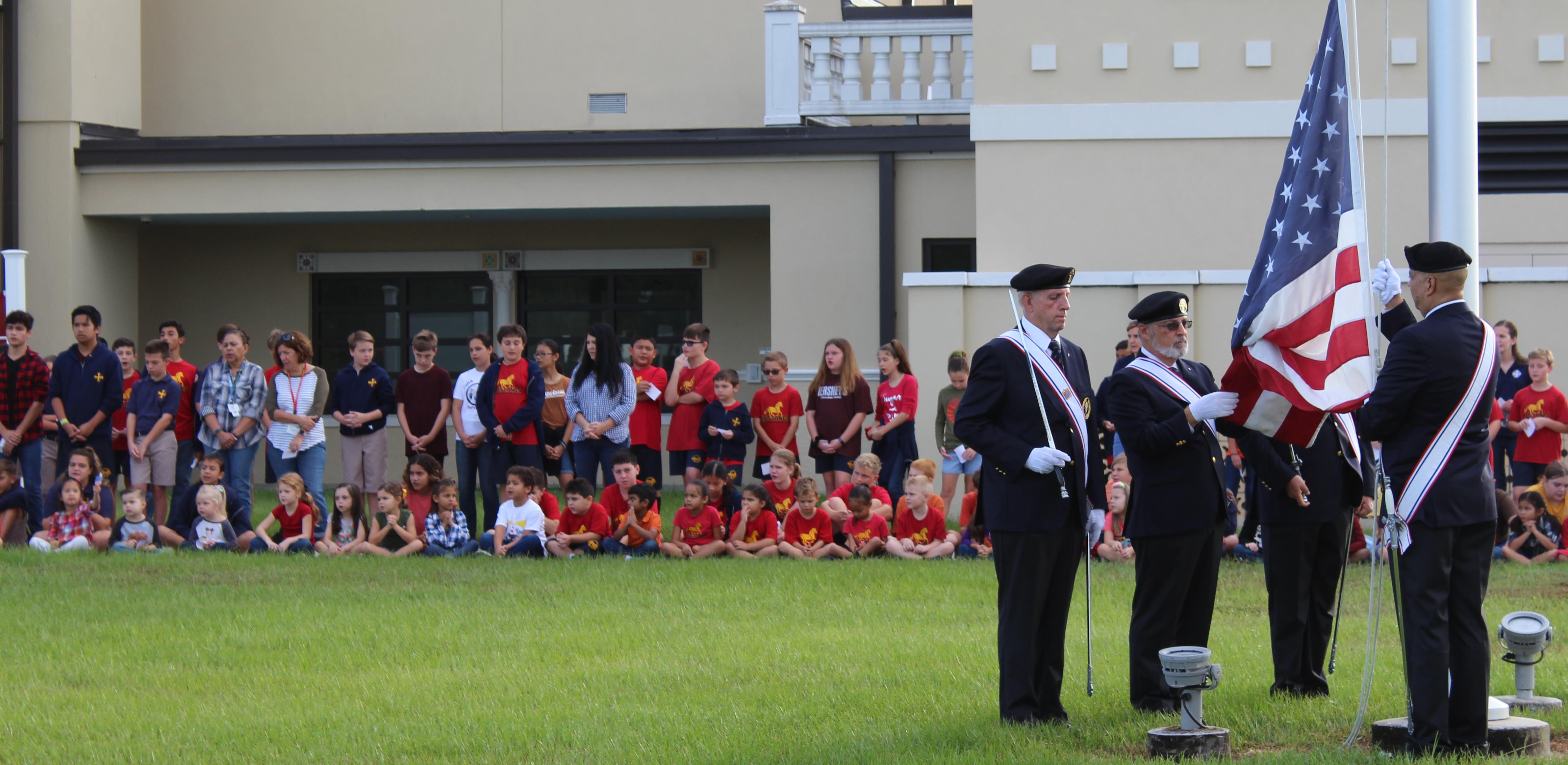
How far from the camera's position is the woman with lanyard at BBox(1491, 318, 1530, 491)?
13.0 metres

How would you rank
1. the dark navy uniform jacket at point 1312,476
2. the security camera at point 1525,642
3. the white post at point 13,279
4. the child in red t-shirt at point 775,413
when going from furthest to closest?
the white post at point 13,279, the child in red t-shirt at point 775,413, the dark navy uniform jacket at point 1312,476, the security camera at point 1525,642

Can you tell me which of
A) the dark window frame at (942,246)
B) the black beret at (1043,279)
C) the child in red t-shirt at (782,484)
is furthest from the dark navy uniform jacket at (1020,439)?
the dark window frame at (942,246)

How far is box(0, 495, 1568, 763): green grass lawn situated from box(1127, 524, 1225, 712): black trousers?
7.0 inches

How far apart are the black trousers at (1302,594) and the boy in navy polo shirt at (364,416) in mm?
8662

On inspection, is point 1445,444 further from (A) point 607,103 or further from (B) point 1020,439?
(A) point 607,103

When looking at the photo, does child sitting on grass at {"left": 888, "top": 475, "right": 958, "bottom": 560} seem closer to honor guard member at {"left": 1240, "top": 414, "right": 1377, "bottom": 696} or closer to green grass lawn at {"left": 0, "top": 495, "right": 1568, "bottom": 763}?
green grass lawn at {"left": 0, "top": 495, "right": 1568, "bottom": 763}

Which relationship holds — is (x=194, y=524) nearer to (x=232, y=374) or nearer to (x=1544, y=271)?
(x=232, y=374)

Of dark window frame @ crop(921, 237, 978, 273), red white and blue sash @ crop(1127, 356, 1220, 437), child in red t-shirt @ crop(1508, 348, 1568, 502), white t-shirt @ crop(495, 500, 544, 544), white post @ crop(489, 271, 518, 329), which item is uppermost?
dark window frame @ crop(921, 237, 978, 273)

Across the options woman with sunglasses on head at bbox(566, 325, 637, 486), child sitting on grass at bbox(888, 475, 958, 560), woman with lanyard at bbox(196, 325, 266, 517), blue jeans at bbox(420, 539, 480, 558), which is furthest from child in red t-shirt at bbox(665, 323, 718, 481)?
woman with lanyard at bbox(196, 325, 266, 517)

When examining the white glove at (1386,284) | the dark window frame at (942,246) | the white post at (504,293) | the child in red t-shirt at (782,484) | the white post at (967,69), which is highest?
the white post at (967,69)

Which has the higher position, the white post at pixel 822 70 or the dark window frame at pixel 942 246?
the white post at pixel 822 70

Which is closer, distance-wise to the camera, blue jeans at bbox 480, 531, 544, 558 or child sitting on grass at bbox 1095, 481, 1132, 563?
child sitting on grass at bbox 1095, 481, 1132, 563

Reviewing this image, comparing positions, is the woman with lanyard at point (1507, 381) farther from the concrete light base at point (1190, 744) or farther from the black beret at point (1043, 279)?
the concrete light base at point (1190, 744)

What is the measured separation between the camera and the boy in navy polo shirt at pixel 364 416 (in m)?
13.6
